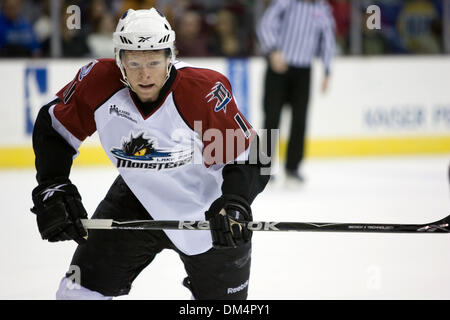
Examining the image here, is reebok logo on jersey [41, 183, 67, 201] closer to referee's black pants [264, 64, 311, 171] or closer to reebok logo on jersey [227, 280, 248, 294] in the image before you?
reebok logo on jersey [227, 280, 248, 294]

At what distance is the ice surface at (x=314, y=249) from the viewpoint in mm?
3504

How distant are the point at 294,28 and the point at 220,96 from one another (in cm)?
423

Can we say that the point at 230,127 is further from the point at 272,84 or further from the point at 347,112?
the point at 347,112

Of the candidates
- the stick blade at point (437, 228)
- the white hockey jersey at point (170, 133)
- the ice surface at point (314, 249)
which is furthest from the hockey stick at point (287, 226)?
the ice surface at point (314, 249)

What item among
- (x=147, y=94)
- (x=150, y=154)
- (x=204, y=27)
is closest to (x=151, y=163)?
(x=150, y=154)

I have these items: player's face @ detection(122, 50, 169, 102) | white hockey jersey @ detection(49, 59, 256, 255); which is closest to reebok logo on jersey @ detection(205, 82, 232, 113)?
white hockey jersey @ detection(49, 59, 256, 255)

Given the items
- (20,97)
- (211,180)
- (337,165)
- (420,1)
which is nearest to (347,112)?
(337,165)

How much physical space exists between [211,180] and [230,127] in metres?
0.24

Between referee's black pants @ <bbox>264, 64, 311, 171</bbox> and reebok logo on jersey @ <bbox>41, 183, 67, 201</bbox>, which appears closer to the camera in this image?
reebok logo on jersey @ <bbox>41, 183, 67, 201</bbox>

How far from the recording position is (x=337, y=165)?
7.54 m

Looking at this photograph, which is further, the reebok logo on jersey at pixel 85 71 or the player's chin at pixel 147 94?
the reebok logo on jersey at pixel 85 71

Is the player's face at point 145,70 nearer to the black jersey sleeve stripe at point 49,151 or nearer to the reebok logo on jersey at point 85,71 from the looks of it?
the reebok logo on jersey at point 85,71

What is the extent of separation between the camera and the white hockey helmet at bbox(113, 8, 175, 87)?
7.80 feet

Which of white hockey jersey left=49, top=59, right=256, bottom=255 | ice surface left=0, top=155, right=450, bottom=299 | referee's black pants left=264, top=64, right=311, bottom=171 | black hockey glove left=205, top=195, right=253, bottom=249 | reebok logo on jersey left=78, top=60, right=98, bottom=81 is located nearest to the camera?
black hockey glove left=205, top=195, right=253, bottom=249
